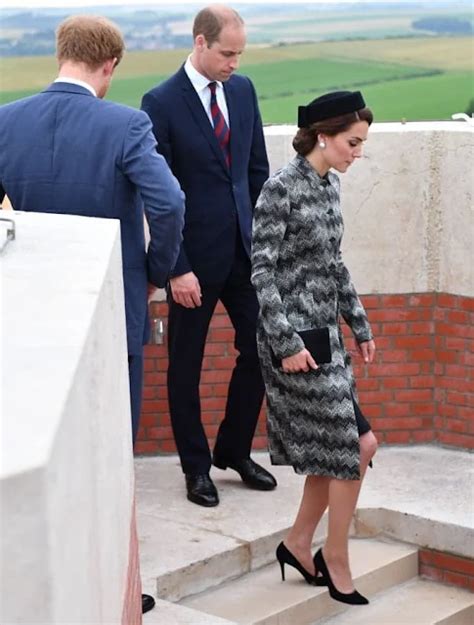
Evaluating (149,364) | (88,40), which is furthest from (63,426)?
(149,364)

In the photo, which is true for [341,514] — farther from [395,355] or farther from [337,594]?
[395,355]

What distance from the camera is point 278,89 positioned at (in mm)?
11367

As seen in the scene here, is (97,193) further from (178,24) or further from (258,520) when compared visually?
(178,24)

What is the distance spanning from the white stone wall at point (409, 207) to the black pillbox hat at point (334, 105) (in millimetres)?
1472

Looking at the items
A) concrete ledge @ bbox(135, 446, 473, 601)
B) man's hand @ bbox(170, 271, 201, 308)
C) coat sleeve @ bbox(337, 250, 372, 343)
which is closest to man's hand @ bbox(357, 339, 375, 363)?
coat sleeve @ bbox(337, 250, 372, 343)

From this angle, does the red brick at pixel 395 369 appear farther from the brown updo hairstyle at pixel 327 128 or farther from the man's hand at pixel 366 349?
the brown updo hairstyle at pixel 327 128

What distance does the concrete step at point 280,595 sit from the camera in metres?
4.85

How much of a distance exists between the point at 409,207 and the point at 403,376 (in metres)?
0.74

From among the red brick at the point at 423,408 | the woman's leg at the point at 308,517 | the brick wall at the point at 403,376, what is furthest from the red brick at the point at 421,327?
the woman's leg at the point at 308,517

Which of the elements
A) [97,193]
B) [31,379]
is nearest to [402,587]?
[97,193]

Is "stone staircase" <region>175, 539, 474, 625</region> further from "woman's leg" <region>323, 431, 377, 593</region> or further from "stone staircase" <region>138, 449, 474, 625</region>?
"woman's leg" <region>323, 431, 377, 593</region>

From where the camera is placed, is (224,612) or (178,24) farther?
(178,24)

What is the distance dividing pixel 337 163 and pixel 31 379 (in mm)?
2574

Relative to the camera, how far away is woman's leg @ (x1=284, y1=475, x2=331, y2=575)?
15.7 ft
